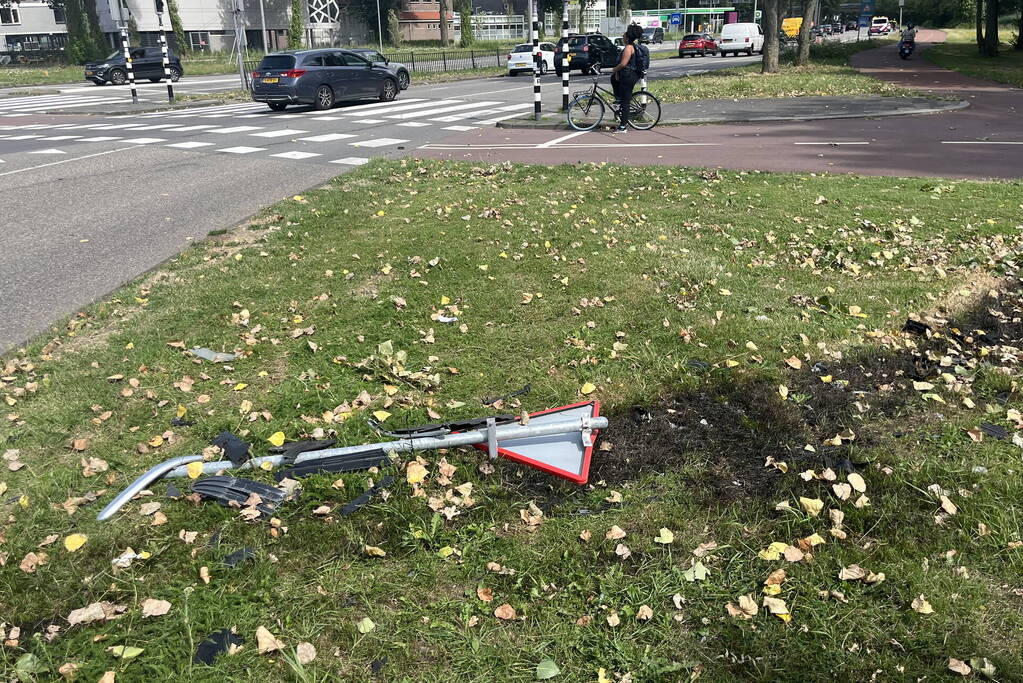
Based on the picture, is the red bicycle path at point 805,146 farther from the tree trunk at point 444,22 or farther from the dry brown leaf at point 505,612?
the tree trunk at point 444,22

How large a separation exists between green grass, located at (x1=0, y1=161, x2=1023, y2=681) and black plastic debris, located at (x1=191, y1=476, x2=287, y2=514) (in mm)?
98

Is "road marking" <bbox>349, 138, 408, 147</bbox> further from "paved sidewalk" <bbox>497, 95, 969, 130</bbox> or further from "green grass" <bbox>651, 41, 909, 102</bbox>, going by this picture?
"green grass" <bbox>651, 41, 909, 102</bbox>

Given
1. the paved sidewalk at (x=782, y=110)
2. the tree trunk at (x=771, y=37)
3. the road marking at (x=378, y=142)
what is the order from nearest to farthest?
the road marking at (x=378, y=142) < the paved sidewalk at (x=782, y=110) < the tree trunk at (x=771, y=37)

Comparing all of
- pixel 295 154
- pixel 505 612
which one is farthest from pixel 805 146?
pixel 505 612

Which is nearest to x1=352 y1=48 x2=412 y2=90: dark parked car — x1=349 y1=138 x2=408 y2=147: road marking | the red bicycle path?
the red bicycle path

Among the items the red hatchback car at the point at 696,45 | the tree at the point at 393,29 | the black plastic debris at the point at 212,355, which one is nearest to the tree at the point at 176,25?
the tree at the point at 393,29

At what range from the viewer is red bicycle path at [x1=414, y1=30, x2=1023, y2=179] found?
11.2m

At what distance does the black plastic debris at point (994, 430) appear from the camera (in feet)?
12.3

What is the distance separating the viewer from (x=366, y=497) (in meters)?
3.56

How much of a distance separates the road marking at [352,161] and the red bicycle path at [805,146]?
108 centimetres

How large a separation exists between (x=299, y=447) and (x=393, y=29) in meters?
66.9

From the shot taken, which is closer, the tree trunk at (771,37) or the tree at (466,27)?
the tree trunk at (771,37)

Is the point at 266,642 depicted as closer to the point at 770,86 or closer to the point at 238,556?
the point at 238,556

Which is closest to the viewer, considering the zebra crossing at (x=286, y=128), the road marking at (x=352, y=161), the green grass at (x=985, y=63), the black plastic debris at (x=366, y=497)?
the black plastic debris at (x=366, y=497)
